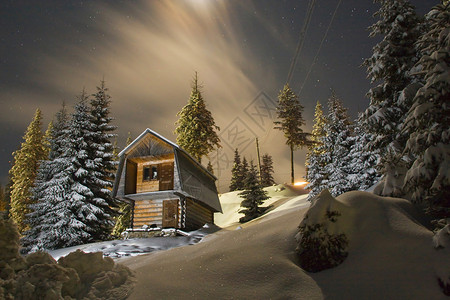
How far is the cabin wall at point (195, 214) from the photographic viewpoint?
68.7 feet

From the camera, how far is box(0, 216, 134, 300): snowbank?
4145mm

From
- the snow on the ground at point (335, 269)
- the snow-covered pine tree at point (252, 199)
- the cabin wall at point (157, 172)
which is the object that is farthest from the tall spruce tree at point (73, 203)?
the snow on the ground at point (335, 269)

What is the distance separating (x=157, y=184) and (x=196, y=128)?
16.3 meters

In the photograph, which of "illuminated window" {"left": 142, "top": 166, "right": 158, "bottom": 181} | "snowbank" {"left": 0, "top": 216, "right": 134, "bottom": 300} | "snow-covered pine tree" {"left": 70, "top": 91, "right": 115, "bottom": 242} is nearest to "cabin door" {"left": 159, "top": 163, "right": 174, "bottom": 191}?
"illuminated window" {"left": 142, "top": 166, "right": 158, "bottom": 181}

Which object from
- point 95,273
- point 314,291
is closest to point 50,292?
point 95,273

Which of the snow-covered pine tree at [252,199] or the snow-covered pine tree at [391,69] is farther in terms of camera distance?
the snow-covered pine tree at [252,199]

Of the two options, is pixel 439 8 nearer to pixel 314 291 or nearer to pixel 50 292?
pixel 314 291

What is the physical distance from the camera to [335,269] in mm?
5289

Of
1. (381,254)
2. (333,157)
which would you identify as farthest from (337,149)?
(381,254)

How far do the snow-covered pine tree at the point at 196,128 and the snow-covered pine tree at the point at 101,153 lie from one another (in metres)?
13.3

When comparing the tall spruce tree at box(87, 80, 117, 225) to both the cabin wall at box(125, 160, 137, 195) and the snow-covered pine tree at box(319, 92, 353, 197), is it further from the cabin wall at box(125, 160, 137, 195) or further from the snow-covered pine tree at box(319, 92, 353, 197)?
the snow-covered pine tree at box(319, 92, 353, 197)

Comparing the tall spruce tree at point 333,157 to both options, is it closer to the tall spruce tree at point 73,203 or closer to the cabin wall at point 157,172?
the cabin wall at point 157,172

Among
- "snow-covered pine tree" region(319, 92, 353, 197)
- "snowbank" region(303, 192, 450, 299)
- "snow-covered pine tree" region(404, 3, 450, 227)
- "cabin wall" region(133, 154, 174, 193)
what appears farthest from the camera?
"snow-covered pine tree" region(319, 92, 353, 197)

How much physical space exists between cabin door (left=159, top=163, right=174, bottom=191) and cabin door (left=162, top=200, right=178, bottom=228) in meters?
1.20
